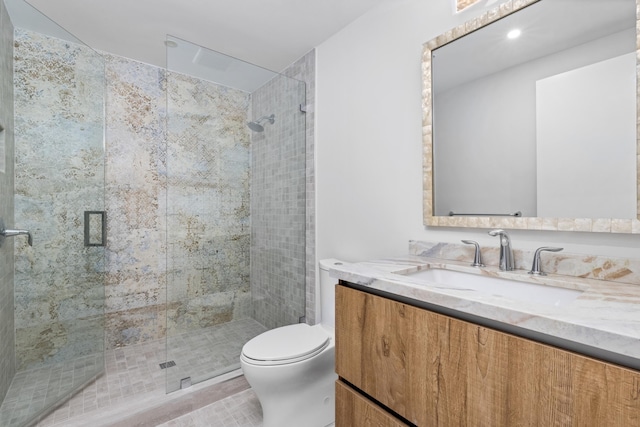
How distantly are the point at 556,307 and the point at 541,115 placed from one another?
2.93 feet

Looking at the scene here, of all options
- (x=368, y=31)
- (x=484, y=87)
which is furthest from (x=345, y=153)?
(x=484, y=87)

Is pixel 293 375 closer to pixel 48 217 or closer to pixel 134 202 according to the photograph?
pixel 48 217

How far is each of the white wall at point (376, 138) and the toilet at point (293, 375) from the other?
25.7 inches

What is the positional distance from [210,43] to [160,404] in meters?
2.40

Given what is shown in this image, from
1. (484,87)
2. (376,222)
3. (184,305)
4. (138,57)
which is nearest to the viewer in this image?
(484,87)

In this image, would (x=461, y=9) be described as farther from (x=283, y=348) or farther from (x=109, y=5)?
(x=109, y=5)

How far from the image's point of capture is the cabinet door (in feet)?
3.17

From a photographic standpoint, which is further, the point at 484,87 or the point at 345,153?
the point at 345,153

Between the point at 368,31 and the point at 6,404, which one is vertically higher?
the point at 368,31

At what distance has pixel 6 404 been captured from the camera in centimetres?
152

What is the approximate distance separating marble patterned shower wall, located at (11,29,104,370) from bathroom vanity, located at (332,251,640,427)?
5.56ft

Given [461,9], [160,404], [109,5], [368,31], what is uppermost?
[109,5]

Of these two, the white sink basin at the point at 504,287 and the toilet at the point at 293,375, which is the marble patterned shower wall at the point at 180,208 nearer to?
the toilet at the point at 293,375

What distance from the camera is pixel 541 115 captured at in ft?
4.08
